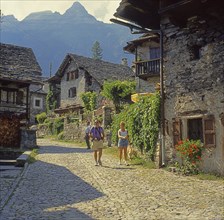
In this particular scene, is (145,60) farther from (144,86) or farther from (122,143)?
(122,143)

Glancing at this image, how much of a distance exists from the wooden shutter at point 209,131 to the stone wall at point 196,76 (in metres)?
0.12

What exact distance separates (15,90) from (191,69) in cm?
1434

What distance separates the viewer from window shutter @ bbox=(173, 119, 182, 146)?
1131cm

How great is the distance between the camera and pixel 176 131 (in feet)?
37.6

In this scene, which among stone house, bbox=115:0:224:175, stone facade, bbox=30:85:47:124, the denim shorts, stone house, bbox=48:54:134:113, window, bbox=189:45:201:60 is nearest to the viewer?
stone house, bbox=115:0:224:175

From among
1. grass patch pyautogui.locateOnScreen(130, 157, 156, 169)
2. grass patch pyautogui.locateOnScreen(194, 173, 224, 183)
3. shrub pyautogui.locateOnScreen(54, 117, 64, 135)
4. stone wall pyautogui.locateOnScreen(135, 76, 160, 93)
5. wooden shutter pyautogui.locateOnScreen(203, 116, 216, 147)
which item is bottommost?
grass patch pyautogui.locateOnScreen(194, 173, 224, 183)

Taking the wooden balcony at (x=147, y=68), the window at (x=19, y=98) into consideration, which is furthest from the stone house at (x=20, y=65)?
the wooden balcony at (x=147, y=68)

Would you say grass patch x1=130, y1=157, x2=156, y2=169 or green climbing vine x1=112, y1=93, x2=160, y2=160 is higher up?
green climbing vine x1=112, y1=93, x2=160, y2=160

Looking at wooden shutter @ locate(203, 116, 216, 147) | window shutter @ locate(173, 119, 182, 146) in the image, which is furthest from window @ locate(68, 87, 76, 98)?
wooden shutter @ locate(203, 116, 216, 147)

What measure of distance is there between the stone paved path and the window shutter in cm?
117

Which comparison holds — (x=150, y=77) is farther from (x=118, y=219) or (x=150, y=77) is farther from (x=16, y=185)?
(x=118, y=219)

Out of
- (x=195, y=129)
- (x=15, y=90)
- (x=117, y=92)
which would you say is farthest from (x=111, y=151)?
(x=15, y=90)

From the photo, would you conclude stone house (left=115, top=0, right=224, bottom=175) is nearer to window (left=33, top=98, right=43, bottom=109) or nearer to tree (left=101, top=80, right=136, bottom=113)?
tree (left=101, top=80, right=136, bottom=113)

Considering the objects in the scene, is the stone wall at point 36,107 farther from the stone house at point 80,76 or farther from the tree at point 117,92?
the tree at point 117,92
